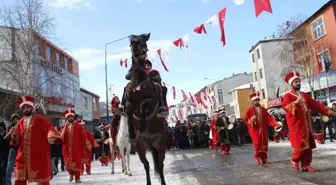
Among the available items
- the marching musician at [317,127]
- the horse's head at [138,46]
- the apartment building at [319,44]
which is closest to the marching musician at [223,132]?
the marching musician at [317,127]

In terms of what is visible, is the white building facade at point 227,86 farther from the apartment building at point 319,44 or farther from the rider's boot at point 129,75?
the rider's boot at point 129,75

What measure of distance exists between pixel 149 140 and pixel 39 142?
2262 mm

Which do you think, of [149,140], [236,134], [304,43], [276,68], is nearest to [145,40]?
[149,140]

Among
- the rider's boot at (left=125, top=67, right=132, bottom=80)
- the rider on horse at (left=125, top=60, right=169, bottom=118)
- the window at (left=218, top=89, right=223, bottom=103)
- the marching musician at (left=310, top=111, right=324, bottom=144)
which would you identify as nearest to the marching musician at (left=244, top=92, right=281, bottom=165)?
the rider on horse at (left=125, top=60, right=169, bottom=118)

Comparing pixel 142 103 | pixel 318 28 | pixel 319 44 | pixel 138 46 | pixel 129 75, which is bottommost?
pixel 142 103

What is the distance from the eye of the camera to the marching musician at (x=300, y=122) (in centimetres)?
839

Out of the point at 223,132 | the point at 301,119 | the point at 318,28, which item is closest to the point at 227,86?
the point at 318,28

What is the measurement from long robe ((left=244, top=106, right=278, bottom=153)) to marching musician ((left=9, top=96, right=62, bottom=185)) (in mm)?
6281

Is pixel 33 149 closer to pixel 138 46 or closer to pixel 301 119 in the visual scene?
pixel 138 46

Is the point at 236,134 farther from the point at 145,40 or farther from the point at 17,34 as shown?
the point at 145,40

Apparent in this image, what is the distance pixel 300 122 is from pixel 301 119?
3.1 inches

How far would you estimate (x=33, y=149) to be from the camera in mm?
7145

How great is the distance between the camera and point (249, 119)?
36.8 ft

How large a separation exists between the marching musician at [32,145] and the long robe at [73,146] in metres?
4.16
